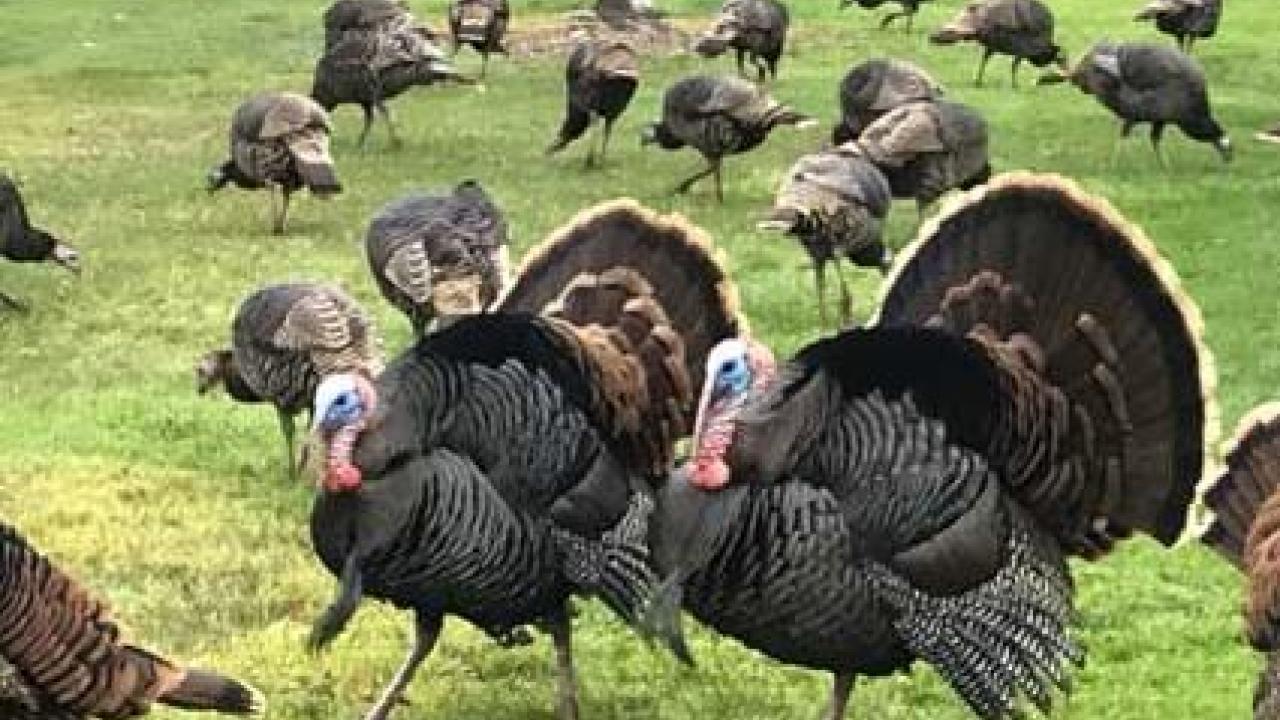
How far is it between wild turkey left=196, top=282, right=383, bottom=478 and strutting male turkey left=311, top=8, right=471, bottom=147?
23.2ft

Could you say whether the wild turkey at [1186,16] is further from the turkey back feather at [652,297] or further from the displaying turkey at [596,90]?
the turkey back feather at [652,297]

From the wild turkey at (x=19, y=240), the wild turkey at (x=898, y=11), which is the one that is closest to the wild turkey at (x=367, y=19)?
the wild turkey at (x=19, y=240)

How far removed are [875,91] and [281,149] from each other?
127 inches

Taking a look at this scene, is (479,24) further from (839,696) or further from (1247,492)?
(1247,492)

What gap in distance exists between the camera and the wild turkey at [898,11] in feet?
67.3

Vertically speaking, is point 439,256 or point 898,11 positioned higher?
point 439,256

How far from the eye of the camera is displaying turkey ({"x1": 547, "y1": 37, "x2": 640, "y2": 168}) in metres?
14.8

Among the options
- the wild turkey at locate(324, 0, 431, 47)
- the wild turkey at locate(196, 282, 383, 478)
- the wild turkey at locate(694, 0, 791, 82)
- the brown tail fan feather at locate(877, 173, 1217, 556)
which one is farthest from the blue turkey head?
the wild turkey at locate(694, 0, 791, 82)

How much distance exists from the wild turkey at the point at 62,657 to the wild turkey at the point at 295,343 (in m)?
3.04

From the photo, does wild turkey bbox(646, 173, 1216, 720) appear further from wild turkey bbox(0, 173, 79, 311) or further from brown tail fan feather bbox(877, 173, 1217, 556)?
wild turkey bbox(0, 173, 79, 311)

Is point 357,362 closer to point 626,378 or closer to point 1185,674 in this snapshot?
point 626,378

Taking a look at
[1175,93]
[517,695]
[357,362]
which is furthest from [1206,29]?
[517,695]

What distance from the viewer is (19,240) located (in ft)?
36.3

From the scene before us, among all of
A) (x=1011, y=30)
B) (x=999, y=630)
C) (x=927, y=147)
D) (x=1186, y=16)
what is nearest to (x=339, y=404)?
(x=999, y=630)
